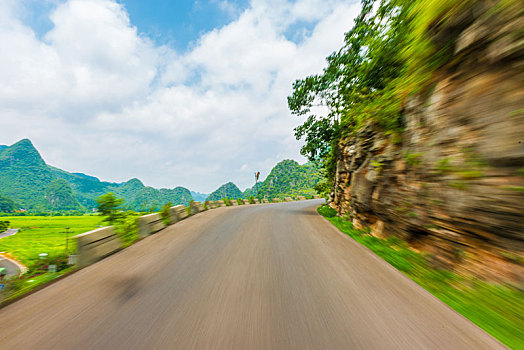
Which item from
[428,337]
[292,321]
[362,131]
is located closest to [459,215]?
[428,337]

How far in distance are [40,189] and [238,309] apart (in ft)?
599

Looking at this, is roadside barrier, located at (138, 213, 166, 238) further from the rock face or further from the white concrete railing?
the rock face

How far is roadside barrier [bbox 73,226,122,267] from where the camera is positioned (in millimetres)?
3973

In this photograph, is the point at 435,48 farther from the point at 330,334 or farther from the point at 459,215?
the point at 330,334

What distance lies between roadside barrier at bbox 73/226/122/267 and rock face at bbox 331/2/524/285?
702cm

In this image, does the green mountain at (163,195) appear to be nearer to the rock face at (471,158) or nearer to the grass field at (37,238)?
the grass field at (37,238)

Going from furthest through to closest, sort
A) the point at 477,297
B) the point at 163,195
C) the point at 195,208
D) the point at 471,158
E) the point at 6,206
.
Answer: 1. the point at 163,195
2. the point at 6,206
3. the point at 195,208
4. the point at 471,158
5. the point at 477,297

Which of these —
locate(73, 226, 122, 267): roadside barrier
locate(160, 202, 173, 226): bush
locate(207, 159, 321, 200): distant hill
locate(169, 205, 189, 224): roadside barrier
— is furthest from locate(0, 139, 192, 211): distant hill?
locate(73, 226, 122, 267): roadside barrier

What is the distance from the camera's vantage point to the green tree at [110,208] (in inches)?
208

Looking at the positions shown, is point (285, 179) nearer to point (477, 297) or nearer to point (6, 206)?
point (477, 297)

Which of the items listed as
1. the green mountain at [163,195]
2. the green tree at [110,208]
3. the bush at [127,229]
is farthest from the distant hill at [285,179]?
the green tree at [110,208]

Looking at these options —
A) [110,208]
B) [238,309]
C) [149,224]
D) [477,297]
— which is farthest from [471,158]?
[149,224]

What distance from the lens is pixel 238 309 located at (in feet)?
8.18

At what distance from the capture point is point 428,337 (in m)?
2.00
